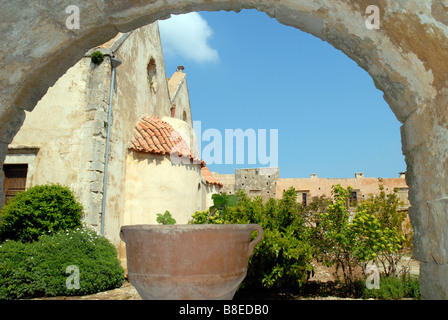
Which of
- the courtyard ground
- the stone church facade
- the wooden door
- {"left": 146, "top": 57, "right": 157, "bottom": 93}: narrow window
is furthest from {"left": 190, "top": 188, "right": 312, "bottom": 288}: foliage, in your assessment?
{"left": 146, "top": 57, "right": 157, "bottom": 93}: narrow window

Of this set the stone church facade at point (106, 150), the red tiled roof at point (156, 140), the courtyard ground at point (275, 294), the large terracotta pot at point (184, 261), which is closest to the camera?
the large terracotta pot at point (184, 261)

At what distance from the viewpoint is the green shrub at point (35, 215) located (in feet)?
19.4

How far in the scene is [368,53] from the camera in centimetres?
225

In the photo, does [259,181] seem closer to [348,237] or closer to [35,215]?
[348,237]

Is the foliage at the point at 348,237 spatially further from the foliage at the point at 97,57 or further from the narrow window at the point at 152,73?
the narrow window at the point at 152,73

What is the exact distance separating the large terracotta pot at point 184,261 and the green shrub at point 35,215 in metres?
4.37

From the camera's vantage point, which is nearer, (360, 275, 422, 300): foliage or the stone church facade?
(360, 275, 422, 300): foliage

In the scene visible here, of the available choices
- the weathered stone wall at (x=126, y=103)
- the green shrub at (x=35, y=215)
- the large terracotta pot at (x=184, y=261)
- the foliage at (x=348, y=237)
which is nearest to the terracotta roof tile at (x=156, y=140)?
the weathered stone wall at (x=126, y=103)

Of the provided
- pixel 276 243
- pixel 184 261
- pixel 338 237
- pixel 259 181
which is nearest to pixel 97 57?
pixel 276 243

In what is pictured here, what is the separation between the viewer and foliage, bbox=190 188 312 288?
4.89 meters

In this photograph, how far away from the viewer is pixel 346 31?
2.21 metres

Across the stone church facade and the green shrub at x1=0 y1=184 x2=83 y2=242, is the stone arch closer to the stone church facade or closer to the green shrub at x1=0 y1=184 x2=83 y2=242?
the green shrub at x1=0 y1=184 x2=83 y2=242

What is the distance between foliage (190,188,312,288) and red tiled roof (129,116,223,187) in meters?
2.85
